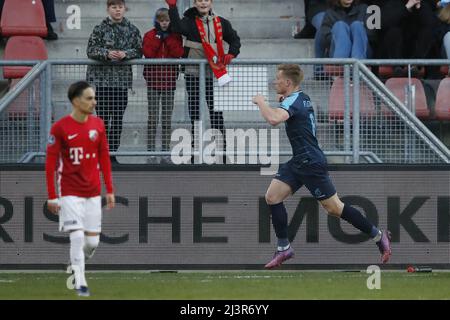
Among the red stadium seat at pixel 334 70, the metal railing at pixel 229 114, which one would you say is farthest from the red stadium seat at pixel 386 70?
the red stadium seat at pixel 334 70

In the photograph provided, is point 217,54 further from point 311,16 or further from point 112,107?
point 311,16

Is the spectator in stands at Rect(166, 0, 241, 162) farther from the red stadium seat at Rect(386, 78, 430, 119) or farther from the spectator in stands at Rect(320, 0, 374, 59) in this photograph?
the red stadium seat at Rect(386, 78, 430, 119)

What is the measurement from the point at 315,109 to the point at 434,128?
1625mm

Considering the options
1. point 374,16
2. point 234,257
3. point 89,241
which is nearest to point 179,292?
point 89,241

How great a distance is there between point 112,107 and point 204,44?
130 cm

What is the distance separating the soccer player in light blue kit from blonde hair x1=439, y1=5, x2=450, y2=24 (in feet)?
12.8

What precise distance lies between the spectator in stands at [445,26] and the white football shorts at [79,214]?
6.33 metres

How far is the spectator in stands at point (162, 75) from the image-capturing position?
620 inches

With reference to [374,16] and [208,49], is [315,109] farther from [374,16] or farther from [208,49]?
[374,16]

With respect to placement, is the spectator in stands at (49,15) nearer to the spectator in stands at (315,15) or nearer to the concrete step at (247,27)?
the concrete step at (247,27)

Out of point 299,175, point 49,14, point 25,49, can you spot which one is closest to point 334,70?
point 299,175

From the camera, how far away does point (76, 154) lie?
12.6 metres

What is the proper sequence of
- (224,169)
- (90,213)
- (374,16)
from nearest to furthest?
(90,213) < (224,169) < (374,16)

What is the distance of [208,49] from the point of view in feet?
52.6
